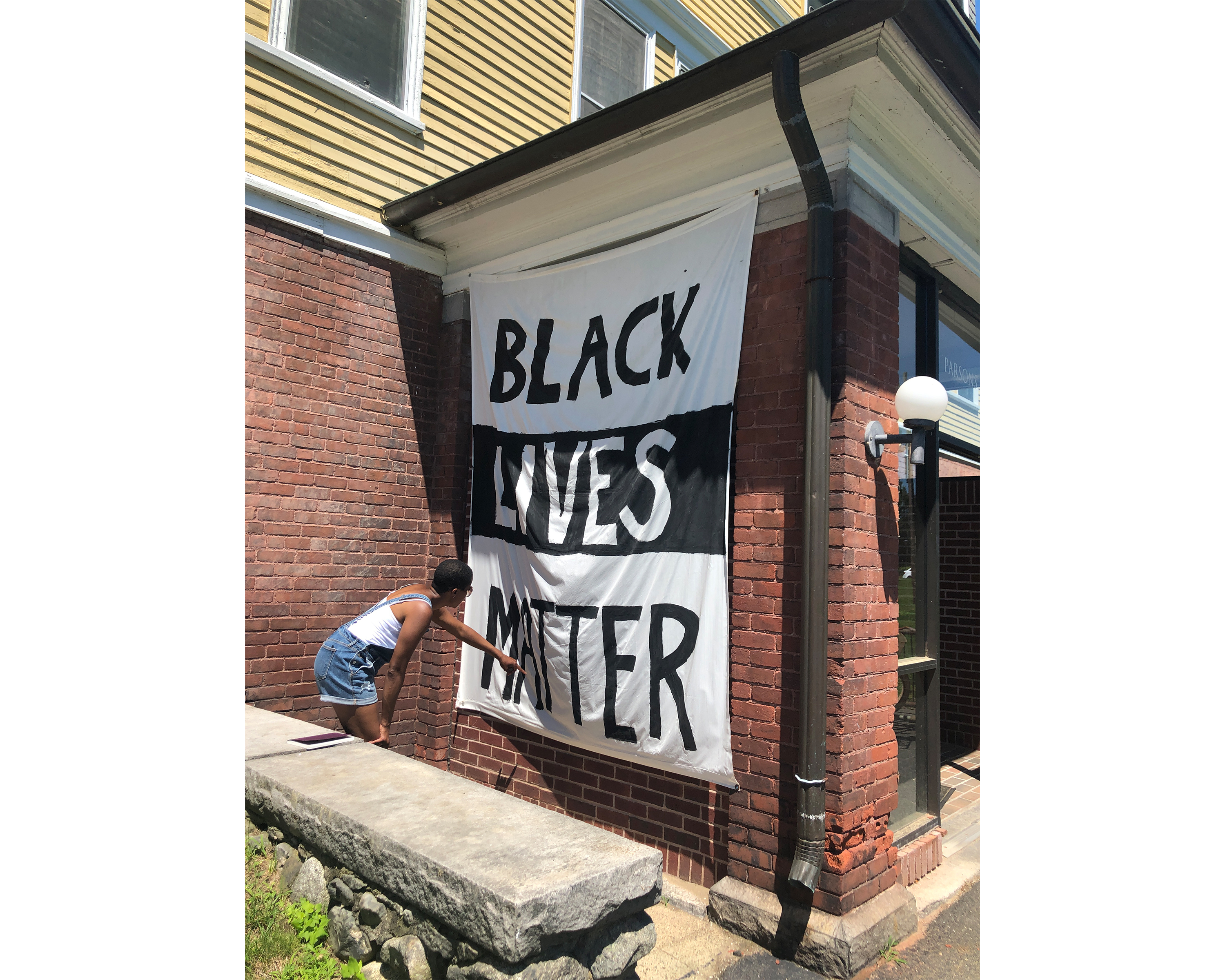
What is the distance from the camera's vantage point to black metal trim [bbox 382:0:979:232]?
346cm

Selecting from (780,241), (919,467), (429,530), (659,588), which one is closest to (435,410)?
(429,530)

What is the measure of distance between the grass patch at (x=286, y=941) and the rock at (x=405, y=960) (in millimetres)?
174

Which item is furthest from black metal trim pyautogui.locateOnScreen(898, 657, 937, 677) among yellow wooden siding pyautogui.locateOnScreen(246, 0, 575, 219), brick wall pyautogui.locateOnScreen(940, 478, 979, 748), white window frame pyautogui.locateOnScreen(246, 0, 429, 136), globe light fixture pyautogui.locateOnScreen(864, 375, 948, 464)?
white window frame pyautogui.locateOnScreen(246, 0, 429, 136)

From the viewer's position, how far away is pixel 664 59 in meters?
8.96

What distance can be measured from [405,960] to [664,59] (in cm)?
921

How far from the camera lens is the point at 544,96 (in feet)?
24.7

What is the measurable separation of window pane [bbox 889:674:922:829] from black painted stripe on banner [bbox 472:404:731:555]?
1.69 meters

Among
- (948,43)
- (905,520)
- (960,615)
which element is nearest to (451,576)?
(905,520)

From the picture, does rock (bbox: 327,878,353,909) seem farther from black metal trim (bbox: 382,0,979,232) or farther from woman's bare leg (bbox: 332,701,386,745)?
black metal trim (bbox: 382,0,979,232)

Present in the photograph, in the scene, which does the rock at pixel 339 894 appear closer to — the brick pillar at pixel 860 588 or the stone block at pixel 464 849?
the stone block at pixel 464 849

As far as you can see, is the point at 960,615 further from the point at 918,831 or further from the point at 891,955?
the point at 891,955

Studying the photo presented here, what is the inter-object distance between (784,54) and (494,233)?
111 inches

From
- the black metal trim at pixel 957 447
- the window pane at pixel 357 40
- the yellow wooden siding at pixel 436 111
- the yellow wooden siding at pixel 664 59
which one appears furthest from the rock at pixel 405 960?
the yellow wooden siding at pixel 664 59

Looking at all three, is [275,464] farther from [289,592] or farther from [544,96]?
[544,96]
